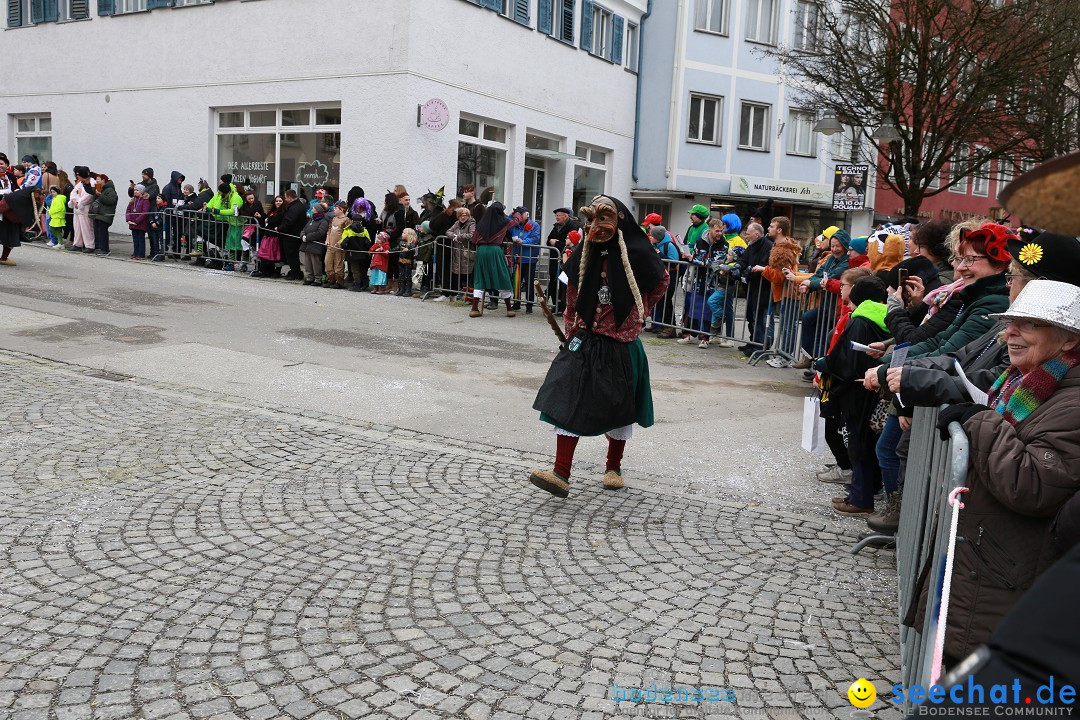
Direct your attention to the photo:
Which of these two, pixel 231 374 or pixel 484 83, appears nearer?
pixel 231 374

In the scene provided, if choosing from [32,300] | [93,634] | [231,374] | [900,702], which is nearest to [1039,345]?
[900,702]

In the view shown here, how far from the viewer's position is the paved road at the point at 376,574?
11.4ft

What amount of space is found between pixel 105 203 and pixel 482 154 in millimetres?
8270

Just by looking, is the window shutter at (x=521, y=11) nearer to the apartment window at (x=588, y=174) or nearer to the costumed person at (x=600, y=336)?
the apartment window at (x=588, y=174)

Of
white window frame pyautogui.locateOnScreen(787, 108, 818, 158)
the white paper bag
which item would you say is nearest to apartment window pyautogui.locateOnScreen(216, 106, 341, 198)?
the white paper bag

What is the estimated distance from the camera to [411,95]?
61.7ft

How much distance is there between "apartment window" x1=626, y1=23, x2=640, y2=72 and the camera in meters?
27.3

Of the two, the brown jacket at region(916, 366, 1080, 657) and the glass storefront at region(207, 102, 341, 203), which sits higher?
the glass storefront at region(207, 102, 341, 203)

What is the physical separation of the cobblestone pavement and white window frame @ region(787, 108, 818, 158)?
85.8 feet

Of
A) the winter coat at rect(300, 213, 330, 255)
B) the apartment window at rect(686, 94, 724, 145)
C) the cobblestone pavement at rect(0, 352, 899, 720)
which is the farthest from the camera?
the apartment window at rect(686, 94, 724, 145)

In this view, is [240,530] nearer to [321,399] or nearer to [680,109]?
[321,399]

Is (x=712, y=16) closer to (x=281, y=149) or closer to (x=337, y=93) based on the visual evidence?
(x=337, y=93)

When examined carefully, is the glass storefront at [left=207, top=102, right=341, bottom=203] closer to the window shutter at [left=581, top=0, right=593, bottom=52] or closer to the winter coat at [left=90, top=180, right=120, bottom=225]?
the winter coat at [left=90, top=180, right=120, bottom=225]

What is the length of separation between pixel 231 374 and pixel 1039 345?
7650mm
